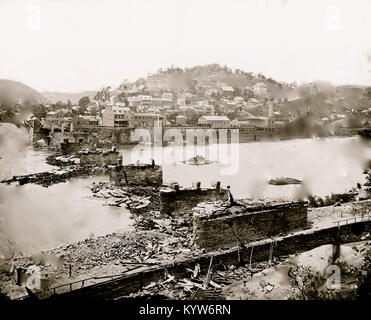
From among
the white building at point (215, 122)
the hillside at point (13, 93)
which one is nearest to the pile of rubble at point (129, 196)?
the hillside at point (13, 93)

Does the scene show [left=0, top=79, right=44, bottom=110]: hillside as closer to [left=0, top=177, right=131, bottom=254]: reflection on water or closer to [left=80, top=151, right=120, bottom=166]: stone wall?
[left=0, top=177, right=131, bottom=254]: reflection on water

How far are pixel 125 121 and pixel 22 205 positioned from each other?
1784cm

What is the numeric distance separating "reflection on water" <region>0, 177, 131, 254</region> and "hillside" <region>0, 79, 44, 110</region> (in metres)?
1.82

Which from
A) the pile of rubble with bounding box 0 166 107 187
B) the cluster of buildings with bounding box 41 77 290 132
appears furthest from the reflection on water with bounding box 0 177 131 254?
the cluster of buildings with bounding box 41 77 290 132

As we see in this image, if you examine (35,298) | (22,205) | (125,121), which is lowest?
(35,298)

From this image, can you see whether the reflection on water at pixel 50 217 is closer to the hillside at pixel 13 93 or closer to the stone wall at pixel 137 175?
the stone wall at pixel 137 175

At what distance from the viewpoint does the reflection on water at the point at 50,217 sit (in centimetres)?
648

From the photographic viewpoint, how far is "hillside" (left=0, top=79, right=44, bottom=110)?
628 centimetres

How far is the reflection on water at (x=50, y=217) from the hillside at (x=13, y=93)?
5.98 ft

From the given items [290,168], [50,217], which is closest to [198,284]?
[50,217]

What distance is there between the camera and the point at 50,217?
777 cm
